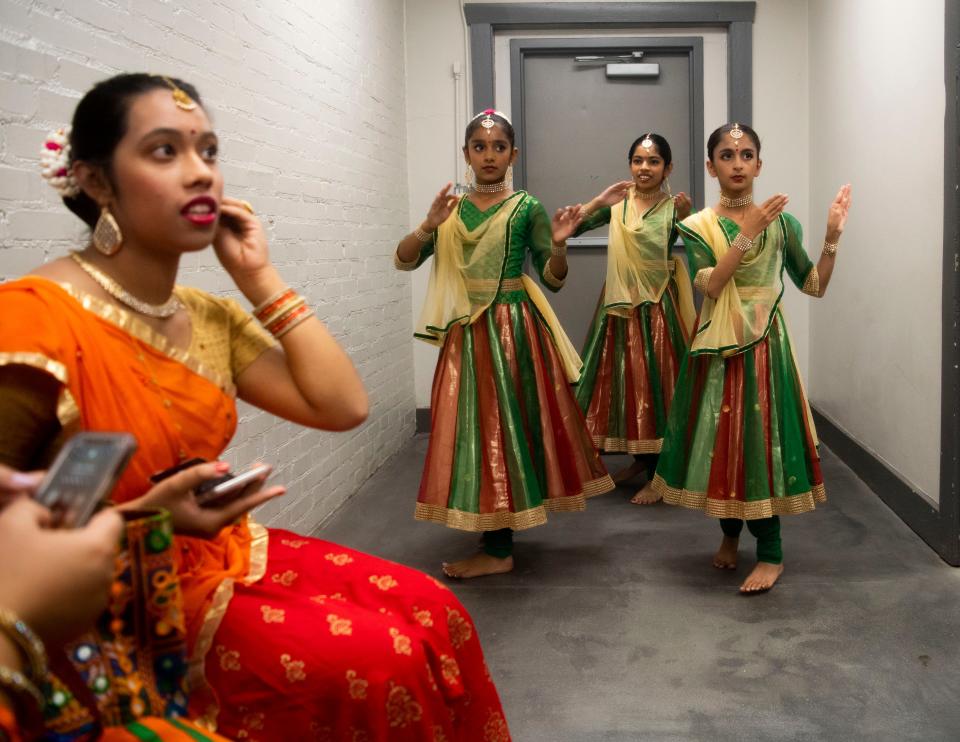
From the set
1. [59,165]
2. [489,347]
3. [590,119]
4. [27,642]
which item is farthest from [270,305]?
[590,119]

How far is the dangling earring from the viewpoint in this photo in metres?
1.34

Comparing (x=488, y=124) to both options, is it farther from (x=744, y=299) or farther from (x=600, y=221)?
(x=600, y=221)

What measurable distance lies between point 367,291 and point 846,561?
7.81 ft

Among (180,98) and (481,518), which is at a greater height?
(180,98)

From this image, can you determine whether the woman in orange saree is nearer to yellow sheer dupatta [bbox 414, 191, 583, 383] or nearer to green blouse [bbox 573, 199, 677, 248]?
yellow sheer dupatta [bbox 414, 191, 583, 383]

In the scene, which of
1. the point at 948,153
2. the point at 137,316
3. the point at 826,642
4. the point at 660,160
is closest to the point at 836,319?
the point at 660,160

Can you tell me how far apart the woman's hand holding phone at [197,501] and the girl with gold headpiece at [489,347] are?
6.63ft

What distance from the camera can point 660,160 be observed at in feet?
13.4

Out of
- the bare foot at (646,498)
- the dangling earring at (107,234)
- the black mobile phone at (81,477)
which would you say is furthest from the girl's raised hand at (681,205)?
the black mobile phone at (81,477)

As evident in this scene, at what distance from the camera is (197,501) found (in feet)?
3.84

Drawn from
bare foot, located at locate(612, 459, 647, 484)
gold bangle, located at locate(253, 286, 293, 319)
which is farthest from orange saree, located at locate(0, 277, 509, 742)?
bare foot, located at locate(612, 459, 647, 484)

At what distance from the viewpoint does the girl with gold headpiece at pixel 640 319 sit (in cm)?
411

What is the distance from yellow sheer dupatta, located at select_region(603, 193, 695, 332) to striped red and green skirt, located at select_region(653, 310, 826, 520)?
1.04 meters

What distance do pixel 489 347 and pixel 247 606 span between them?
79.3 inches
